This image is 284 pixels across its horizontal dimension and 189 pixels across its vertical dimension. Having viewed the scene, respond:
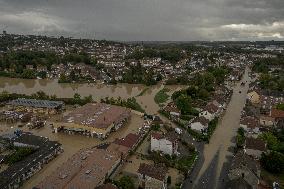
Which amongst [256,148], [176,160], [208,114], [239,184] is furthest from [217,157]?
[208,114]

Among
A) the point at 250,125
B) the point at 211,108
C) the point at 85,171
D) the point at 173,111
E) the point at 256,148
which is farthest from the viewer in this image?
the point at 173,111

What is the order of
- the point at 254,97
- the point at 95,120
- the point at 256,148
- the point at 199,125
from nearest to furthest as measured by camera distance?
the point at 256,148 < the point at 95,120 < the point at 199,125 < the point at 254,97

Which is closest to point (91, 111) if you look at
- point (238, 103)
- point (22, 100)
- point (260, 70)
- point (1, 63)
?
point (22, 100)

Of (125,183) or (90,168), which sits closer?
(125,183)

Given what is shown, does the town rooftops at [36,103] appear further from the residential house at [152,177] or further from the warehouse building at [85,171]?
the residential house at [152,177]

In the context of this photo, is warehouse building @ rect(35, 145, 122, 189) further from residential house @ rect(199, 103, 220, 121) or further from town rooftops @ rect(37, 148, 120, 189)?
residential house @ rect(199, 103, 220, 121)

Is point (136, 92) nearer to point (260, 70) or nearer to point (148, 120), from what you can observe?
point (148, 120)

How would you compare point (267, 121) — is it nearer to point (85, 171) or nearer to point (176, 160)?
point (176, 160)
